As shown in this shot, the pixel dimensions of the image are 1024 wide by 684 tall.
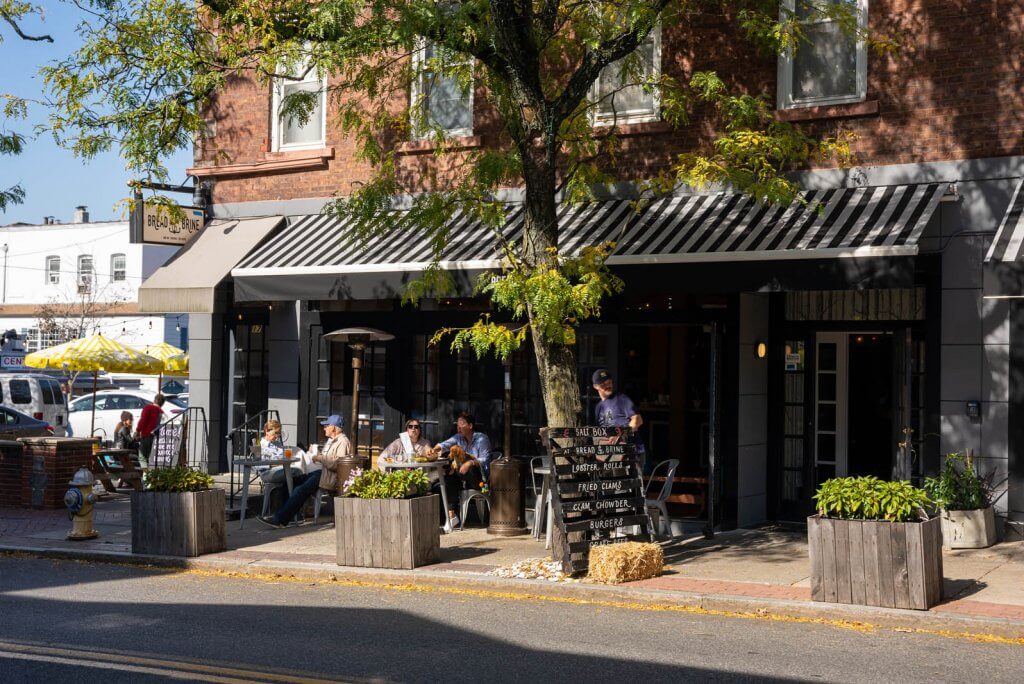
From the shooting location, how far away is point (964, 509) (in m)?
11.4

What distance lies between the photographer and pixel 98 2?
12727mm

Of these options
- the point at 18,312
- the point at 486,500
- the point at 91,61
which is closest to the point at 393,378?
the point at 486,500

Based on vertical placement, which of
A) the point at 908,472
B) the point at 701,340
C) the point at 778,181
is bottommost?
the point at 908,472

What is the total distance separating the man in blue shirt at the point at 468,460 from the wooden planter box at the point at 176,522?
112 inches

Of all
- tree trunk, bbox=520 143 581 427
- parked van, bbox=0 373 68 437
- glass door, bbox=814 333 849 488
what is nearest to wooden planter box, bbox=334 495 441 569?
tree trunk, bbox=520 143 581 427

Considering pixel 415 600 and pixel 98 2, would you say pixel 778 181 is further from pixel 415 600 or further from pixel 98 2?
pixel 98 2

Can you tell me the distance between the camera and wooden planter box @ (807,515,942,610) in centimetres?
875

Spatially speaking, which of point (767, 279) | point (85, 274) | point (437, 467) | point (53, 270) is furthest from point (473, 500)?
point (53, 270)

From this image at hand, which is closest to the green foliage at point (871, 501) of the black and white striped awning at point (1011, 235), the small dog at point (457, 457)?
the black and white striped awning at point (1011, 235)

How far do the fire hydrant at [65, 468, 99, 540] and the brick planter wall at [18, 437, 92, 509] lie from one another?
10.4 ft

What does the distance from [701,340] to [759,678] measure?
8.02 m

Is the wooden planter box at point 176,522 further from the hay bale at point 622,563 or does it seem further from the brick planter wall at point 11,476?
the brick planter wall at point 11,476

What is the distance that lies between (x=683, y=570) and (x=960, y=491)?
300 cm

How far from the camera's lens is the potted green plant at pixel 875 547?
345 inches
